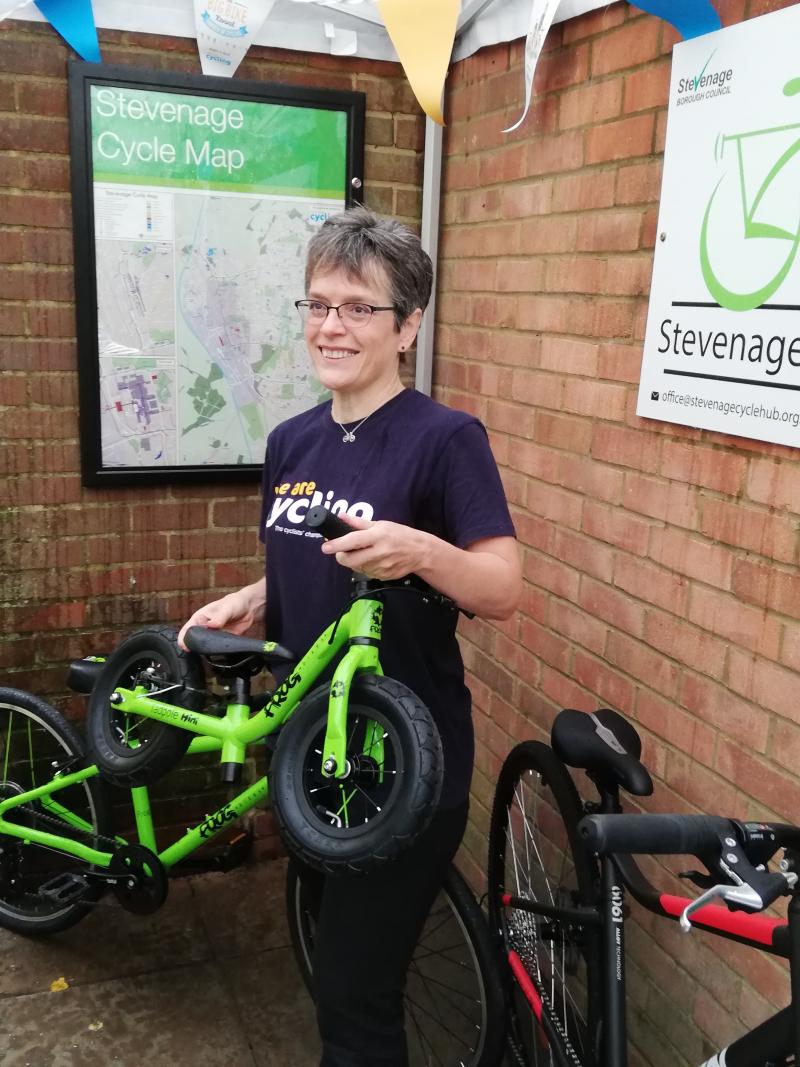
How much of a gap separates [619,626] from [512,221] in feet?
4.28

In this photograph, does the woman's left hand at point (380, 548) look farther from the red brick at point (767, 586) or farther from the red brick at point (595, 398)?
the red brick at point (595, 398)

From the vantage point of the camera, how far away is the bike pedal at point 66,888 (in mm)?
3066

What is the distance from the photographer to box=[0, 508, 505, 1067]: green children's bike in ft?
5.90

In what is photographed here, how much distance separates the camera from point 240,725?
2.30 meters

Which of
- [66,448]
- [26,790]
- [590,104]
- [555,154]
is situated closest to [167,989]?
[26,790]

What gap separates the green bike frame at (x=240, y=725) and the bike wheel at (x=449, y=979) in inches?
15.1

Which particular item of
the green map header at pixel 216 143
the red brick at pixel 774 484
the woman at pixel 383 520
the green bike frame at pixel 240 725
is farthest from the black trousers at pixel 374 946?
the green map header at pixel 216 143

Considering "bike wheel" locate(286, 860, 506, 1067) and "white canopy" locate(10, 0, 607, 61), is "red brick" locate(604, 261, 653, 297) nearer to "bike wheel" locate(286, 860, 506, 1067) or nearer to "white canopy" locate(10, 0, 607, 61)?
"white canopy" locate(10, 0, 607, 61)

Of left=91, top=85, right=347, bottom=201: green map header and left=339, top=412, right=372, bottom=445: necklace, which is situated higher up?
left=91, top=85, right=347, bottom=201: green map header

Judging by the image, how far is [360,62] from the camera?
10.6ft

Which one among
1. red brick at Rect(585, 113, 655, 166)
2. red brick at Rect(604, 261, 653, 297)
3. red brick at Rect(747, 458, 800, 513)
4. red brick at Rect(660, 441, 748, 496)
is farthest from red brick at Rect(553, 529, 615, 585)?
red brick at Rect(585, 113, 655, 166)

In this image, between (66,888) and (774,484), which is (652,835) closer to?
(774,484)

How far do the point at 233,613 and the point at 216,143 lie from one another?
165 centimetres

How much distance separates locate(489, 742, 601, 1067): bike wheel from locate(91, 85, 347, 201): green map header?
2.02m
